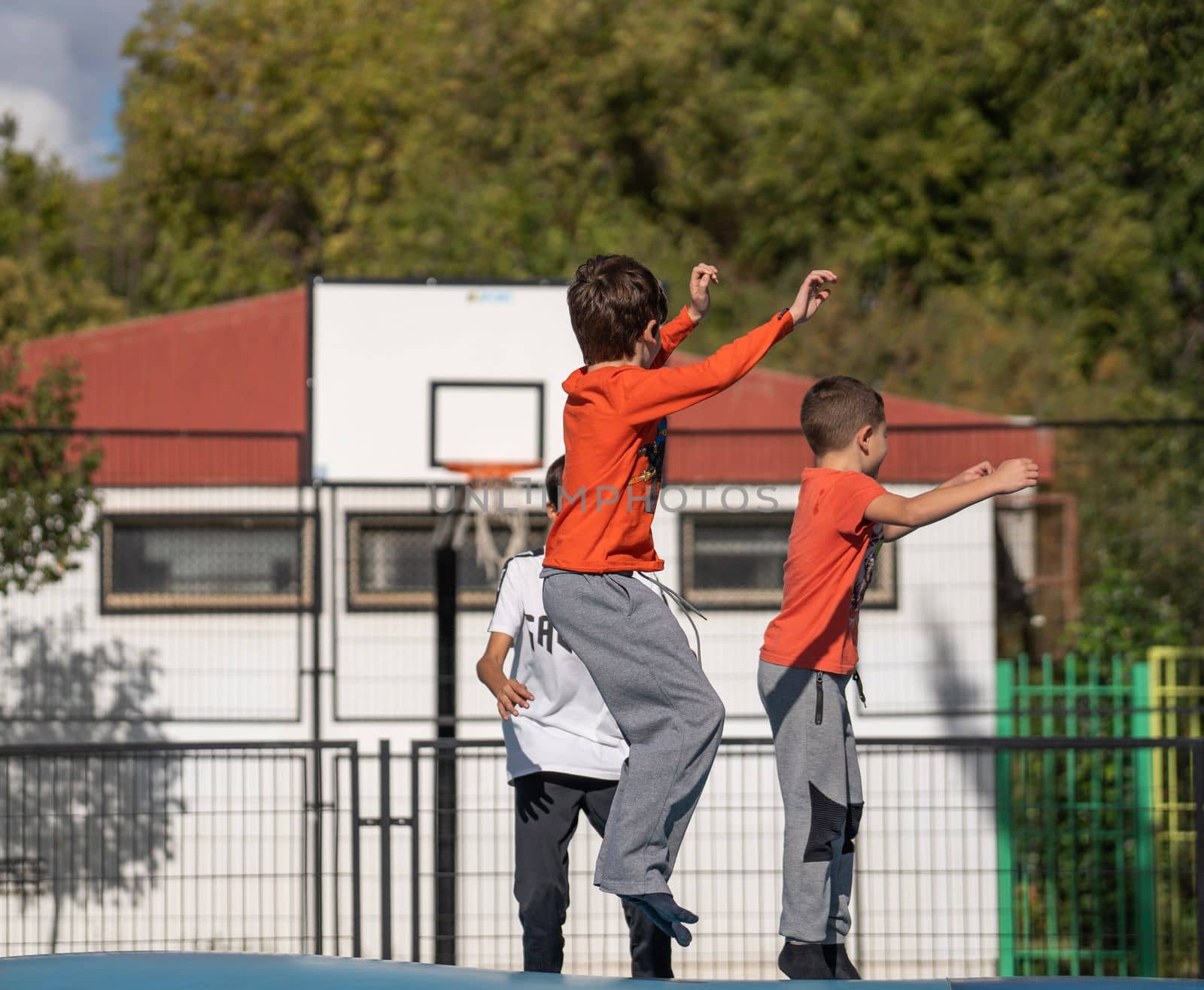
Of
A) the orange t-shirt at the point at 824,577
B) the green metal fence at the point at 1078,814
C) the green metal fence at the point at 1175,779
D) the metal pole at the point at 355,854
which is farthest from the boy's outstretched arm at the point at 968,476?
the green metal fence at the point at 1175,779

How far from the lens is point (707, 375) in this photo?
3.41 metres

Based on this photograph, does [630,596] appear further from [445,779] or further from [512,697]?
[445,779]

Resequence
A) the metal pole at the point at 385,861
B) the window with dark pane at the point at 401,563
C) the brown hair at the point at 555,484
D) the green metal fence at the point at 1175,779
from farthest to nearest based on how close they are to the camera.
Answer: the window with dark pane at the point at 401,563, the green metal fence at the point at 1175,779, the metal pole at the point at 385,861, the brown hair at the point at 555,484

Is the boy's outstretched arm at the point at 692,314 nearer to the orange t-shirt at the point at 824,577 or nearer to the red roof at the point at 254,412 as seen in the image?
the orange t-shirt at the point at 824,577

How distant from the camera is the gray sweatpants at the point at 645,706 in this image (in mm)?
3545

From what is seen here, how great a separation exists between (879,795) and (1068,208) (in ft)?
42.9

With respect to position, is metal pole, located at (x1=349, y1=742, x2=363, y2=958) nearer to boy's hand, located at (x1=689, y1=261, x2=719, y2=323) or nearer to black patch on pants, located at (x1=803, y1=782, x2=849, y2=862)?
black patch on pants, located at (x1=803, y1=782, x2=849, y2=862)

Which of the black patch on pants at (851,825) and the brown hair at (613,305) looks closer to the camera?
the brown hair at (613,305)

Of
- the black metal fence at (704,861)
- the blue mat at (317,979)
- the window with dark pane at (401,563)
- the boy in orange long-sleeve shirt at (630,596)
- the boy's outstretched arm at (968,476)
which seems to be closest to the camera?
the blue mat at (317,979)

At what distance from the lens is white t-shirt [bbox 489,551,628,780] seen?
425 cm

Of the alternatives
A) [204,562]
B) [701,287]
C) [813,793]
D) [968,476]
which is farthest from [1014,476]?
[204,562]

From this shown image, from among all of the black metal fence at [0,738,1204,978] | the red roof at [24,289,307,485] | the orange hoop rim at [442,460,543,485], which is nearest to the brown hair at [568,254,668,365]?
the orange hoop rim at [442,460,543,485]

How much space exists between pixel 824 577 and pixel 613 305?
3.12ft

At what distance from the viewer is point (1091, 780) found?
34.0 ft
